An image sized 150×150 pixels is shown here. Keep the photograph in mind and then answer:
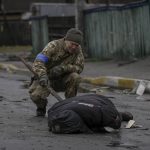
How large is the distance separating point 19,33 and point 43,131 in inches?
1268

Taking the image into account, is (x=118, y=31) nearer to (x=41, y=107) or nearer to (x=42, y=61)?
(x=41, y=107)

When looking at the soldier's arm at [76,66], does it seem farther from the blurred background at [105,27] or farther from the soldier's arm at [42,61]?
the blurred background at [105,27]

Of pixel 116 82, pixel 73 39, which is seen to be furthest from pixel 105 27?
pixel 73 39

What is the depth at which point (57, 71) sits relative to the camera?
1030 centimetres

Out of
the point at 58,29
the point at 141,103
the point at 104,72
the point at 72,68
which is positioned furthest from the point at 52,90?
the point at 58,29

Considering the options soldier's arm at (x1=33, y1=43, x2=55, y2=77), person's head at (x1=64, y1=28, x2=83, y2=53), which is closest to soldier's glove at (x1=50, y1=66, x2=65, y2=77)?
soldier's arm at (x1=33, y1=43, x2=55, y2=77)

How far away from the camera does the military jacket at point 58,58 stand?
392 inches

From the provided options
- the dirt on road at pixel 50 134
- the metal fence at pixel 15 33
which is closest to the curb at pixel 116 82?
the dirt on road at pixel 50 134

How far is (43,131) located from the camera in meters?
8.81

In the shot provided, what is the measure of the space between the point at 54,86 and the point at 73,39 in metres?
1.05

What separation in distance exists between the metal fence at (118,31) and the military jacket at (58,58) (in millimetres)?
10975

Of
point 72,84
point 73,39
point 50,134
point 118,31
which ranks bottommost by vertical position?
point 118,31

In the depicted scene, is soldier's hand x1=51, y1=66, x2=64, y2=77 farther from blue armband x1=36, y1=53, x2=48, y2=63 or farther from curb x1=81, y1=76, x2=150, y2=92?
curb x1=81, y1=76, x2=150, y2=92

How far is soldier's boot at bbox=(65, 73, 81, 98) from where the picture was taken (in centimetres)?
1030
